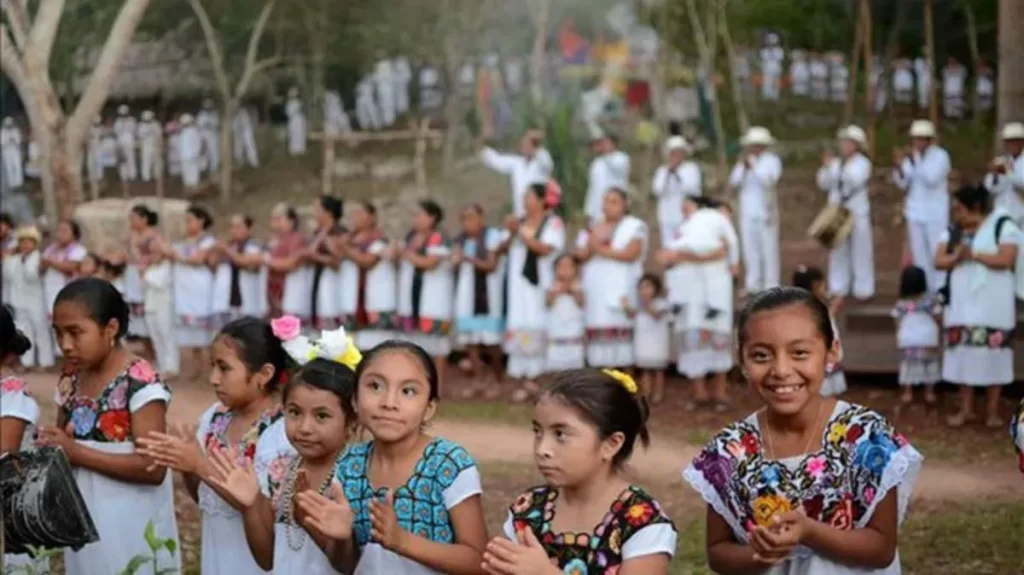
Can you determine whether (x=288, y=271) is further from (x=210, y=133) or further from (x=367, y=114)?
(x=367, y=114)

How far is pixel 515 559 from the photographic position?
3902mm

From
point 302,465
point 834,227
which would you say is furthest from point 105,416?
point 834,227

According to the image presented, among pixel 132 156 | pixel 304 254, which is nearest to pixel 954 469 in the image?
pixel 304 254

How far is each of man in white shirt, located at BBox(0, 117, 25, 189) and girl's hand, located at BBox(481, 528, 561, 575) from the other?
20.0 metres

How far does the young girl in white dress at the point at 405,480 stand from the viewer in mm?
4395

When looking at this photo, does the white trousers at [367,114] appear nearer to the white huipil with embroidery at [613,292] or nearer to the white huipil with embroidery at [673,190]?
the white huipil with embroidery at [673,190]

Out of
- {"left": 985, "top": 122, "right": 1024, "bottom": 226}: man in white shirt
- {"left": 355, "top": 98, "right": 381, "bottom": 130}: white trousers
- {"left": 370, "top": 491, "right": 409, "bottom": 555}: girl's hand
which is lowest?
{"left": 370, "top": 491, "right": 409, "bottom": 555}: girl's hand

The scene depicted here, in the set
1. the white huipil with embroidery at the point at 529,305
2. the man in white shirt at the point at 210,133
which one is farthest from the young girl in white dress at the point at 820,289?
the man in white shirt at the point at 210,133

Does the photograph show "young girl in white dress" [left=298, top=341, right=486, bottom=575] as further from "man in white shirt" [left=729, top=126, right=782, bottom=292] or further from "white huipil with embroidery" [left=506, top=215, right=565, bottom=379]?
"man in white shirt" [left=729, top=126, right=782, bottom=292]

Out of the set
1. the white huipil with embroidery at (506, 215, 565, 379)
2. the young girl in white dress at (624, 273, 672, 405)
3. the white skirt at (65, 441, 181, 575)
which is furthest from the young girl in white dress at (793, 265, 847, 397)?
the white skirt at (65, 441, 181, 575)

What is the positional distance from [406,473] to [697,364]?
26.6 ft

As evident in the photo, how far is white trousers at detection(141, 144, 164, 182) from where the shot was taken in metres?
23.9

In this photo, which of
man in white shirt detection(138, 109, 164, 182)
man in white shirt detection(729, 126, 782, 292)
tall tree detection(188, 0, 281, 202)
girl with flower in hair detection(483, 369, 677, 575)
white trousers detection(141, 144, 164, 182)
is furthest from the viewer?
tall tree detection(188, 0, 281, 202)

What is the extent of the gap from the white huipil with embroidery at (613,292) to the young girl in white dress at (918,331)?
1.85 metres
